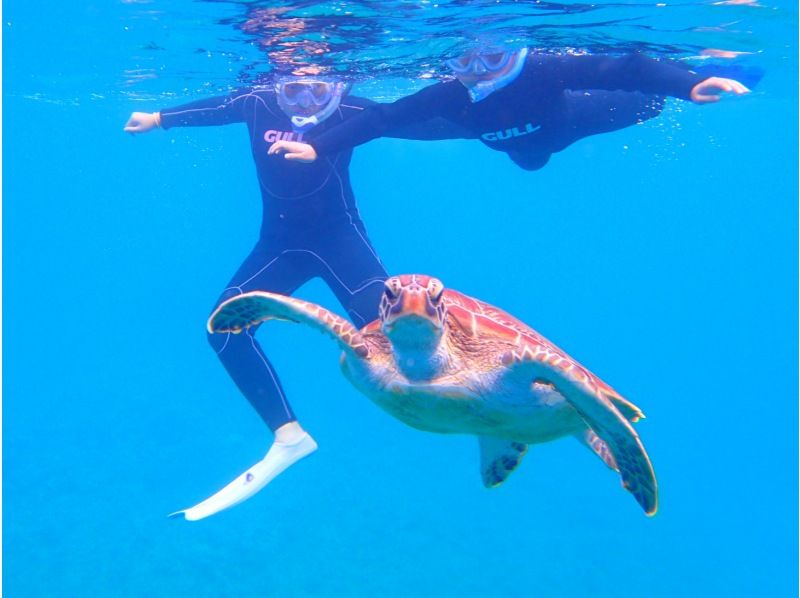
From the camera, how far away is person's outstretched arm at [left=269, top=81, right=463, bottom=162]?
5.86 metres

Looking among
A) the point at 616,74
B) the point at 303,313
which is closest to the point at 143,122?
the point at 303,313

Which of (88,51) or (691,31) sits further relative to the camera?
(88,51)

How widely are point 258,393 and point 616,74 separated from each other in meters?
4.32

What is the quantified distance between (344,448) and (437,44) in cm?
789

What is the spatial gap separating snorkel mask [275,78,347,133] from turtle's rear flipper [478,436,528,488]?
13.6 ft

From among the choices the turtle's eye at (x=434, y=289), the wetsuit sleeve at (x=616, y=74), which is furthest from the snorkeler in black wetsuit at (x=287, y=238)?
the turtle's eye at (x=434, y=289)

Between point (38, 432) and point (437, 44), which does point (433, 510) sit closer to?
point (437, 44)

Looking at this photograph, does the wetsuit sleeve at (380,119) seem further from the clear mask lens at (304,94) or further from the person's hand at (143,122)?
the person's hand at (143,122)

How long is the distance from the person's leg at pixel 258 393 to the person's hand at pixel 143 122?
81.1 inches

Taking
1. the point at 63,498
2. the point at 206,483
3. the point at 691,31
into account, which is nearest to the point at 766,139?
the point at 691,31

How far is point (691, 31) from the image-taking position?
26.9 feet

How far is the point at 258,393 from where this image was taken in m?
5.81

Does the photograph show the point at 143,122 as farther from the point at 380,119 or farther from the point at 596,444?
the point at 596,444

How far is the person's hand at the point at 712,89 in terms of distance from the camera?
4.52 meters
